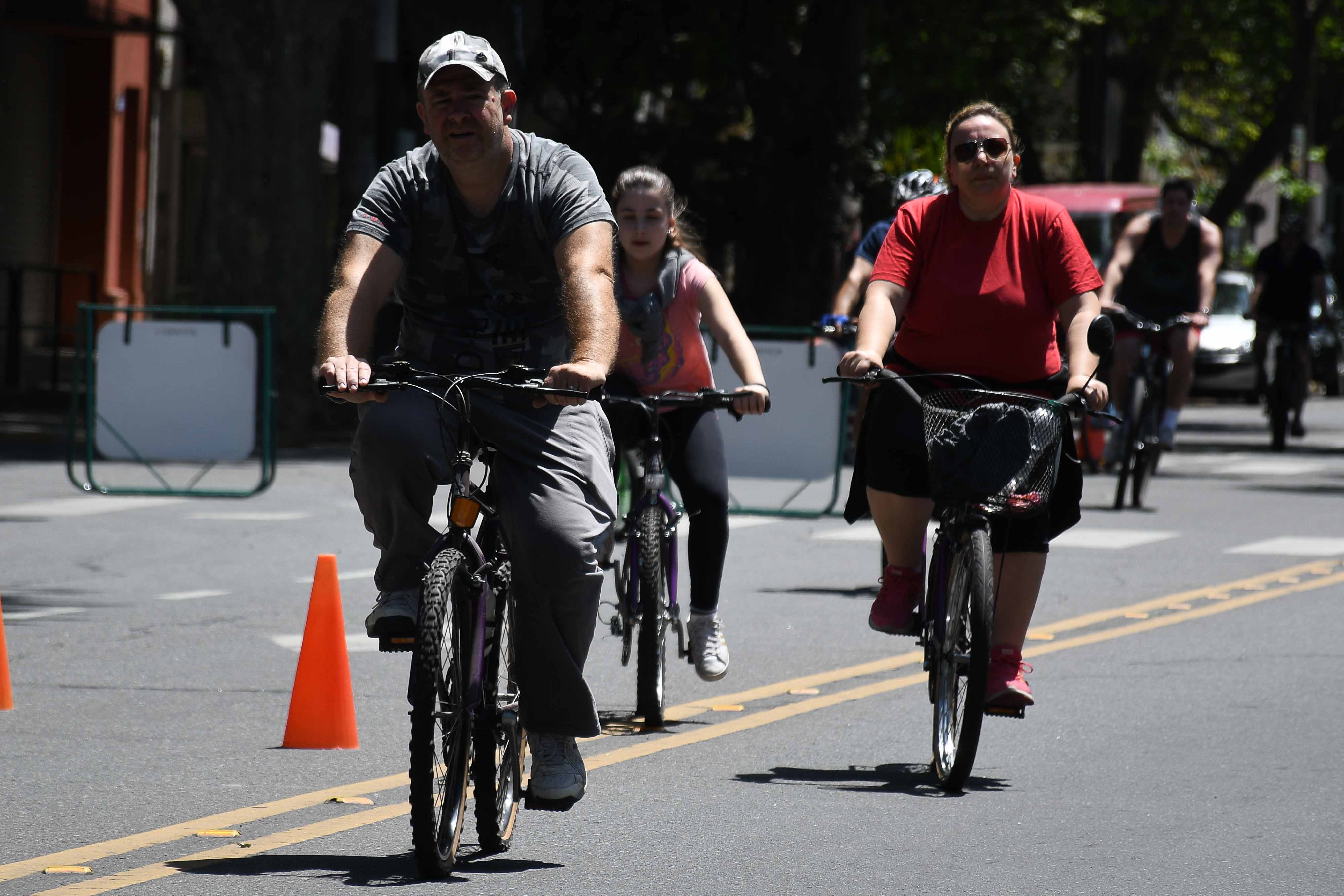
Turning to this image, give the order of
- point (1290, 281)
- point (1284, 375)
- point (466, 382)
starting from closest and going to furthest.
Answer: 1. point (466, 382)
2. point (1290, 281)
3. point (1284, 375)

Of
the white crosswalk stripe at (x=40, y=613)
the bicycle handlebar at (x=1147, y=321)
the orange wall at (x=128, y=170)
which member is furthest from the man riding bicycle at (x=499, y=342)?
the orange wall at (x=128, y=170)

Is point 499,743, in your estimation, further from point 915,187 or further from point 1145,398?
point 1145,398

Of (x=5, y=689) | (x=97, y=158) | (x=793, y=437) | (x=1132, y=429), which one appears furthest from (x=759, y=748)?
(x=97, y=158)

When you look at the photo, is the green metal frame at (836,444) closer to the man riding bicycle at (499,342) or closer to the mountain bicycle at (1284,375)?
the man riding bicycle at (499,342)

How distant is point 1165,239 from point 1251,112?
31.9m

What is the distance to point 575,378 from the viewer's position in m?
4.77

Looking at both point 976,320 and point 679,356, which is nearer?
point 976,320

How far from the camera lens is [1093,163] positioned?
33906mm

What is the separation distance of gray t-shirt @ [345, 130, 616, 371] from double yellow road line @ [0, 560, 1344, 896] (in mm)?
1204

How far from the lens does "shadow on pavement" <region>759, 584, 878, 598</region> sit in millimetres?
10289

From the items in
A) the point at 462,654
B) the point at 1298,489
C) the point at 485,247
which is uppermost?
the point at 485,247

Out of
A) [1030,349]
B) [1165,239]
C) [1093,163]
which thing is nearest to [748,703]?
[1030,349]

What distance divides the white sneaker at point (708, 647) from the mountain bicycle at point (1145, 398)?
7.02 m

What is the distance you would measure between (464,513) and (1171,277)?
31.6 ft
